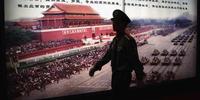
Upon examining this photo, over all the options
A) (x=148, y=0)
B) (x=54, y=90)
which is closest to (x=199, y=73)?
(x=148, y=0)

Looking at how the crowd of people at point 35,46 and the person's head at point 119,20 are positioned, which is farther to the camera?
the crowd of people at point 35,46

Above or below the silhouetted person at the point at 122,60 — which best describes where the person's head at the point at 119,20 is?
→ above

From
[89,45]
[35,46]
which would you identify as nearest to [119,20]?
[89,45]

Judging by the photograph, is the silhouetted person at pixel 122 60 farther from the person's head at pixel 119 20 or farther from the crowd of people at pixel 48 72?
the crowd of people at pixel 48 72

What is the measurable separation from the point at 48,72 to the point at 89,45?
597 mm

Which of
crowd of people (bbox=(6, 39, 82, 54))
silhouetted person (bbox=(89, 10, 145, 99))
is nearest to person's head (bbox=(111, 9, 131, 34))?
silhouetted person (bbox=(89, 10, 145, 99))

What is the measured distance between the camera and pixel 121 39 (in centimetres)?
312

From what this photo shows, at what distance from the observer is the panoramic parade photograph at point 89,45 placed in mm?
3143

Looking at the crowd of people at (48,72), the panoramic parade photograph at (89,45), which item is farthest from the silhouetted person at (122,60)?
the crowd of people at (48,72)

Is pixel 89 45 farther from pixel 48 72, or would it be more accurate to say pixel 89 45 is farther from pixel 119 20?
pixel 119 20

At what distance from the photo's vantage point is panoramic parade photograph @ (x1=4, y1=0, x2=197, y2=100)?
10.3ft

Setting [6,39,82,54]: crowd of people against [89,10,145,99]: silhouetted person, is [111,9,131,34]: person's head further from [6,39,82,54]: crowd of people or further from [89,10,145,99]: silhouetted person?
[6,39,82,54]: crowd of people

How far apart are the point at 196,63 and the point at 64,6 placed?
2.39 m

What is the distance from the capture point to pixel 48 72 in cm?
341
